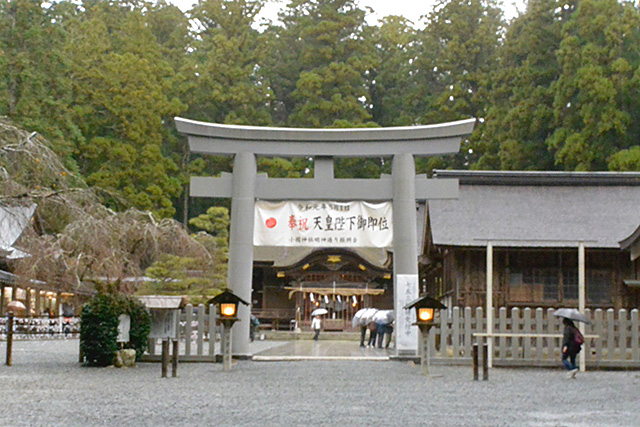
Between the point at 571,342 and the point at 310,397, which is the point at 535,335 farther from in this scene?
the point at 310,397

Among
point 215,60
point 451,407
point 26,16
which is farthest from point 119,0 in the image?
point 451,407

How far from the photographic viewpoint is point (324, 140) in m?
18.4

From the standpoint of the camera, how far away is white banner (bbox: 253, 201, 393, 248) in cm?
1819

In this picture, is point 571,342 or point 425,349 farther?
point 571,342

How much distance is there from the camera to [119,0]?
2120 inches

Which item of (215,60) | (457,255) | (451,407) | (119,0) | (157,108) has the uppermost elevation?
(119,0)

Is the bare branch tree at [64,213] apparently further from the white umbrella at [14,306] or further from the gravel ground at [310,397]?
the white umbrella at [14,306]

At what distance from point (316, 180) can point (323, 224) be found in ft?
3.13

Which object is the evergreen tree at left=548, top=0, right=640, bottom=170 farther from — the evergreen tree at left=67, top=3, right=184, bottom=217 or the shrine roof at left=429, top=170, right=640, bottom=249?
the evergreen tree at left=67, top=3, right=184, bottom=217

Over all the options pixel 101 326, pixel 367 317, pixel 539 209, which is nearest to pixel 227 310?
pixel 101 326

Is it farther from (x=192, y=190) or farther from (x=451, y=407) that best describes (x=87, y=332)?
(x=451, y=407)

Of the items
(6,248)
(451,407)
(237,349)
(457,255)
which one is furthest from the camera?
(6,248)

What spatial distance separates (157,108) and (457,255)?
79.5ft

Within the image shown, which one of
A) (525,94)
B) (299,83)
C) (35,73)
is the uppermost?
(299,83)
